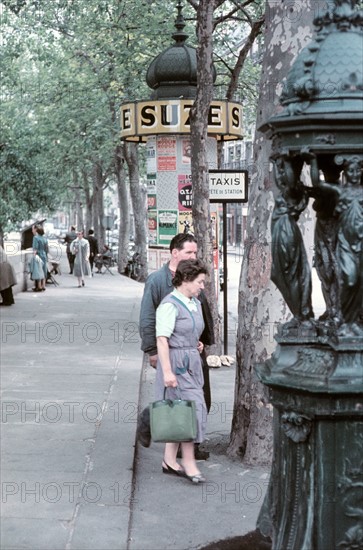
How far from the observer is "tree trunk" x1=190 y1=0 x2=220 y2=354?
1128cm

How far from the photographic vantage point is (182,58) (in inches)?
549

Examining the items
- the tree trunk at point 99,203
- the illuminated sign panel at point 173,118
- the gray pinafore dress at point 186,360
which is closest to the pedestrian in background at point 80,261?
the illuminated sign panel at point 173,118

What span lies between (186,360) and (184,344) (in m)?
0.11

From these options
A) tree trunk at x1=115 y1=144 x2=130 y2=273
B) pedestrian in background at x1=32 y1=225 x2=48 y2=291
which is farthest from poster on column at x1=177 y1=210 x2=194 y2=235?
tree trunk at x1=115 y1=144 x2=130 y2=273

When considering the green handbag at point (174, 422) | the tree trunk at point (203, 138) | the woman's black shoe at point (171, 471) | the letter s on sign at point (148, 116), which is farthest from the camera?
the letter s on sign at point (148, 116)

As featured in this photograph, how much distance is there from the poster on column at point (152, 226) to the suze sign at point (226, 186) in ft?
8.98

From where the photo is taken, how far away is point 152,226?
596 inches

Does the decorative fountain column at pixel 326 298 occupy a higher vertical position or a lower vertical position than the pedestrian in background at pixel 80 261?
higher

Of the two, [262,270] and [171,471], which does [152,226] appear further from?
[171,471]

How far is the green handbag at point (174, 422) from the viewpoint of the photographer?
6176 mm

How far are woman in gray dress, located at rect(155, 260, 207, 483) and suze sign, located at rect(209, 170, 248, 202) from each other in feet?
18.4

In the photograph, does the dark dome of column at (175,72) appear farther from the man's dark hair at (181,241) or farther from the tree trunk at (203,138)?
the man's dark hair at (181,241)

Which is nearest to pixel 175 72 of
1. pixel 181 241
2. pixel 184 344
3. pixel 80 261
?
pixel 181 241

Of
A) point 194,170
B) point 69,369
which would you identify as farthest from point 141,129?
point 69,369
